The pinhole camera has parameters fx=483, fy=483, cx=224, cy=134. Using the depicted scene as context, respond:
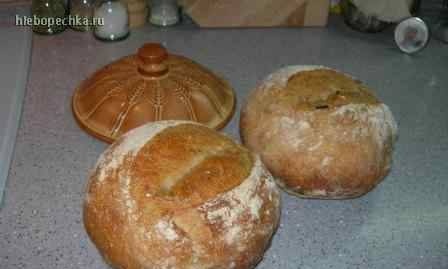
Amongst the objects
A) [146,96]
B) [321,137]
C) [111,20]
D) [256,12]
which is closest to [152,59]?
[146,96]

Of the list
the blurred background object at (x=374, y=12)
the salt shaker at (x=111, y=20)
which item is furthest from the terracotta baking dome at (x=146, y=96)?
the blurred background object at (x=374, y=12)

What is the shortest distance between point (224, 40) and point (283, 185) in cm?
59

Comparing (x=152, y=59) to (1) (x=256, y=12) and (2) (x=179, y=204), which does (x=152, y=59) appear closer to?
(2) (x=179, y=204)

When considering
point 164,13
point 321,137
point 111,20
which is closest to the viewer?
point 321,137

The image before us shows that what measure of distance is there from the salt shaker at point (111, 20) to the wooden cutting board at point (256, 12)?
17cm

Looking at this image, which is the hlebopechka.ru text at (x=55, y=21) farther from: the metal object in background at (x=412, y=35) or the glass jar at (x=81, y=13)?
the metal object in background at (x=412, y=35)

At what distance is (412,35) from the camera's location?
1195 millimetres

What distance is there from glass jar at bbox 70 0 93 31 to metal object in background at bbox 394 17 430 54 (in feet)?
2.48

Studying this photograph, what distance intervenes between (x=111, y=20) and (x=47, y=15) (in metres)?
0.16

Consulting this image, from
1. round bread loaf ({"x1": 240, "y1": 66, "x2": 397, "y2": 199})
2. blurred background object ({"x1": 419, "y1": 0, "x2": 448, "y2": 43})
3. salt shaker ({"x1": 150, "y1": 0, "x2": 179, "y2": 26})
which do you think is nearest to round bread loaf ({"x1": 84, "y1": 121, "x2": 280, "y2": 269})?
round bread loaf ({"x1": 240, "y1": 66, "x2": 397, "y2": 199})

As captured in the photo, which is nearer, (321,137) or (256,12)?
(321,137)

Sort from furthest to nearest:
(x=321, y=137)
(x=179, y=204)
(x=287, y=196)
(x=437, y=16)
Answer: (x=437, y=16) < (x=287, y=196) < (x=321, y=137) < (x=179, y=204)

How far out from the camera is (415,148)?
93cm

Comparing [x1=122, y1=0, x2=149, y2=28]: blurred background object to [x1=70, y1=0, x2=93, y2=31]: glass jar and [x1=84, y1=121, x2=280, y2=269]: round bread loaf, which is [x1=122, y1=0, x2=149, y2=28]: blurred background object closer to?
[x1=70, y1=0, x2=93, y2=31]: glass jar
